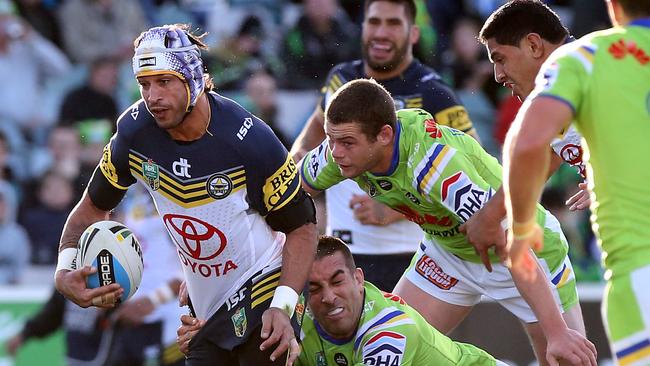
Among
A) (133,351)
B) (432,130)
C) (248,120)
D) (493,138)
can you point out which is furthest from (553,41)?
(493,138)

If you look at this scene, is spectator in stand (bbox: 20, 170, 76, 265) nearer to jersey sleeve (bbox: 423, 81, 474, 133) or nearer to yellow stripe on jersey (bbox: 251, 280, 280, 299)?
jersey sleeve (bbox: 423, 81, 474, 133)

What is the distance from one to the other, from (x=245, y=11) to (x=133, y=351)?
4340 millimetres

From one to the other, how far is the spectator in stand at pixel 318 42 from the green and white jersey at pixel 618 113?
808 cm

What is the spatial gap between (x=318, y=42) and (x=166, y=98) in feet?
23.3

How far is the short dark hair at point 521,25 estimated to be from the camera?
6594 millimetres

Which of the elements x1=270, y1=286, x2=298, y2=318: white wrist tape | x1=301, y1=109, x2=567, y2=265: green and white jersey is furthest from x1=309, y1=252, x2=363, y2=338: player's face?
x1=270, y1=286, x2=298, y2=318: white wrist tape

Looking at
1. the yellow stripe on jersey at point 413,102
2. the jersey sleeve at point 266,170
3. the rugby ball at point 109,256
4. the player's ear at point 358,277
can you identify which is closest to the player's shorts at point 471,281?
the player's ear at point 358,277

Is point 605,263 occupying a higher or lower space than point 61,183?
higher

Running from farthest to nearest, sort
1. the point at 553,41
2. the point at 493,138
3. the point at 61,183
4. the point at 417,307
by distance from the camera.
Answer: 1. the point at 493,138
2. the point at 61,183
3. the point at 417,307
4. the point at 553,41

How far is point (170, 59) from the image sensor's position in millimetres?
5965

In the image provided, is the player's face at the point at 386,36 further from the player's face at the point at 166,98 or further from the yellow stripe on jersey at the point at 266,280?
the player's face at the point at 166,98

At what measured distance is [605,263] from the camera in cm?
479

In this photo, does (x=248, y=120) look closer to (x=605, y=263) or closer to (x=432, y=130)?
(x=432, y=130)

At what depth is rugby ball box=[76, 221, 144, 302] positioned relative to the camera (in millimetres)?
6266
